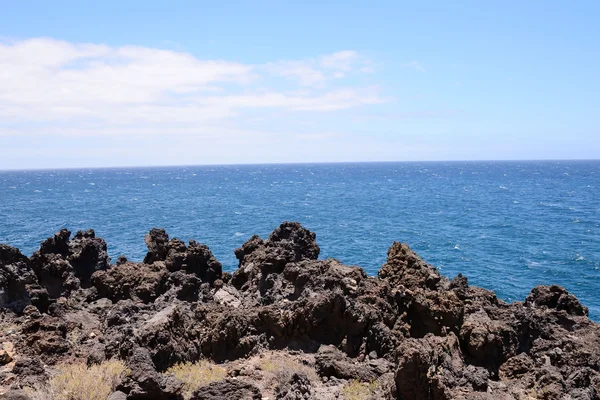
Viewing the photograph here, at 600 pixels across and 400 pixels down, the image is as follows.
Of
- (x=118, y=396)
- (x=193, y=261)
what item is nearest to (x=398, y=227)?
(x=193, y=261)

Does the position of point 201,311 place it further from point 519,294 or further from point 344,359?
point 519,294

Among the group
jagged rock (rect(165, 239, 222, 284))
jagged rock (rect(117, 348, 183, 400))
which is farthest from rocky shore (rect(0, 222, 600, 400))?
jagged rock (rect(165, 239, 222, 284))

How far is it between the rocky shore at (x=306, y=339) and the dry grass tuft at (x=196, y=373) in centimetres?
5

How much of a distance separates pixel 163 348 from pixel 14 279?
9494 mm

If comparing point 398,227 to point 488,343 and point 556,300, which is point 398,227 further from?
point 488,343

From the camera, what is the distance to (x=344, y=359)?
13469 mm

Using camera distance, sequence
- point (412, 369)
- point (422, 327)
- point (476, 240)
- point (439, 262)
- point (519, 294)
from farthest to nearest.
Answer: point (476, 240) → point (439, 262) → point (519, 294) → point (422, 327) → point (412, 369)

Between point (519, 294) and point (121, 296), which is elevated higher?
point (121, 296)

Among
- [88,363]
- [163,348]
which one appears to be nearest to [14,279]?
[88,363]

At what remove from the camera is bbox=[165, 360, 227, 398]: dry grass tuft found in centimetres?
1160

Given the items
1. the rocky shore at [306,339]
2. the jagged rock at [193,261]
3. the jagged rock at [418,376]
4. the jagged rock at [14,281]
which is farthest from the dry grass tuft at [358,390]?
the jagged rock at [14,281]

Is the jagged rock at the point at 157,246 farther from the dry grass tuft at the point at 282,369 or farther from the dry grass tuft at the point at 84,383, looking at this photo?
the dry grass tuft at the point at 282,369

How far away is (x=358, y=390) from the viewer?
11742 millimetres

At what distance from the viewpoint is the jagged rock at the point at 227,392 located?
10.3m
